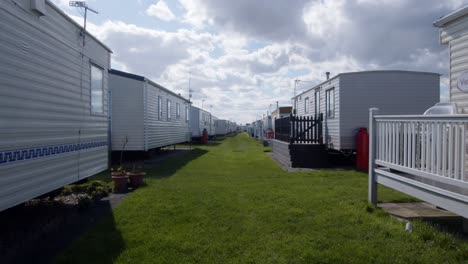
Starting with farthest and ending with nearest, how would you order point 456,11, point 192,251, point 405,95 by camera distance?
point 405,95 < point 456,11 < point 192,251

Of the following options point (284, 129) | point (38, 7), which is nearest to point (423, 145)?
point (38, 7)

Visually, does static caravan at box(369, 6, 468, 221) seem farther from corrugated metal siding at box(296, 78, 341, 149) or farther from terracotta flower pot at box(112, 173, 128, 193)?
corrugated metal siding at box(296, 78, 341, 149)

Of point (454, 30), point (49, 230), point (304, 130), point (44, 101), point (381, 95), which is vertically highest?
point (454, 30)

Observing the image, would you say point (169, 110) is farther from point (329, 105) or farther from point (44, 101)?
point (44, 101)

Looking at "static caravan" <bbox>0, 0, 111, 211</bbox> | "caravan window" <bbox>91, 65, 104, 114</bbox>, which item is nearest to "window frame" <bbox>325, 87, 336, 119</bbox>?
"caravan window" <bbox>91, 65, 104, 114</bbox>

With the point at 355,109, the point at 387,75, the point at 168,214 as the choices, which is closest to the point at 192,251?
the point at 168,214

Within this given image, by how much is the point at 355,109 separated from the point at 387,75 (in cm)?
153

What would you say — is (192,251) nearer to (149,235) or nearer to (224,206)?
(149,235)

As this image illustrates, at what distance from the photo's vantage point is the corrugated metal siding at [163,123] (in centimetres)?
1376

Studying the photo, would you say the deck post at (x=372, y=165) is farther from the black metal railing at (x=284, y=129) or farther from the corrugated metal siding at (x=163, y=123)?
the corrugated metal siding at (x=163, y=123)

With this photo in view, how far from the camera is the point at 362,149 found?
11.1m

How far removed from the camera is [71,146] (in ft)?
19.5

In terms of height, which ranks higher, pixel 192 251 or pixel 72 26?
pixel 72 26

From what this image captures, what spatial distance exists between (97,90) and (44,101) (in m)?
2.40
